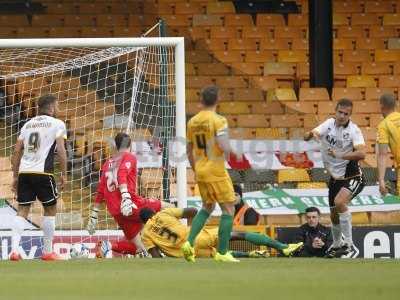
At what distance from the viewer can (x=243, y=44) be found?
2544cm

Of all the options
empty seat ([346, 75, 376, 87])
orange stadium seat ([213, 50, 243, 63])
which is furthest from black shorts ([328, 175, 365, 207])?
orange stadium seat ([213, 50, 243, 63])

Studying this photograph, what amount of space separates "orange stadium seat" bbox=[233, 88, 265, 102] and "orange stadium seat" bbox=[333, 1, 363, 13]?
3014mm

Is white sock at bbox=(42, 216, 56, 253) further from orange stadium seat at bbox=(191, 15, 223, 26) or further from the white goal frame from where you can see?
orange stadium seat at bbox=(191, 15, 223, 26)

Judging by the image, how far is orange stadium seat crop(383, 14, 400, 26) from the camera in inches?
1022

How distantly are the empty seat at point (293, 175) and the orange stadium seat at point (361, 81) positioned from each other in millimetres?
4093

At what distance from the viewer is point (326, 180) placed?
20.9 m

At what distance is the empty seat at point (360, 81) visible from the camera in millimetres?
24672

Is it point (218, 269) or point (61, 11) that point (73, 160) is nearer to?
point (218, 269)

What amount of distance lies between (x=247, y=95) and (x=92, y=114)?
17.0 ft

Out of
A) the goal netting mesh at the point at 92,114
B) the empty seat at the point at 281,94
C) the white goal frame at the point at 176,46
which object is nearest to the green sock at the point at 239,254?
the white goal frame at the point at 176,46

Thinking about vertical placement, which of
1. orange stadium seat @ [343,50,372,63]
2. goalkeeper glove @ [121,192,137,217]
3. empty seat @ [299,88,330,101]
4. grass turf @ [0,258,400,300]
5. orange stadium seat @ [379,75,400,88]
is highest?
orange stadium seat @ [343,50,372,63]

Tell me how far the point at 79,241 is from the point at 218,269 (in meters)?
5.32

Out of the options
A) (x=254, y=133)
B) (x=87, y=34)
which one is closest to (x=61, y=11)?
(x=87, y=34)

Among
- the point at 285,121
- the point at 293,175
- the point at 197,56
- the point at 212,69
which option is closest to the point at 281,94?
the point at 285,121
